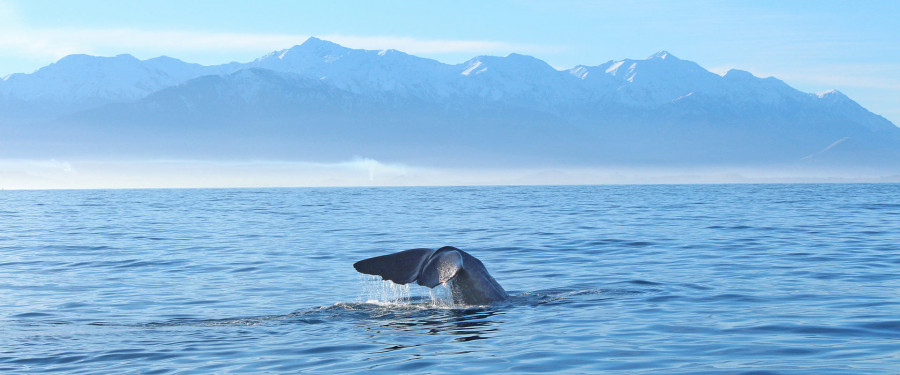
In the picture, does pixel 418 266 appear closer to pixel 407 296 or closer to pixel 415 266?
pixel 415 266

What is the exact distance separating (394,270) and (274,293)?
189 inches

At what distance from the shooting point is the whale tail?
35.3ft

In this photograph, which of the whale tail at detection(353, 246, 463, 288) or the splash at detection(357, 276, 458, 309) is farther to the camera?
the splash at detection(357, 276, 458, 309)

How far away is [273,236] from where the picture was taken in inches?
1151

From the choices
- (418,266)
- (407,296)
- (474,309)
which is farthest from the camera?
(407,296)

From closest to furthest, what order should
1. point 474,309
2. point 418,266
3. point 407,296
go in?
point 418,266 < point 474,309 < point 407,296

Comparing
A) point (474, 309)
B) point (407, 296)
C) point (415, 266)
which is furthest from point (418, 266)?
point (407, 296)

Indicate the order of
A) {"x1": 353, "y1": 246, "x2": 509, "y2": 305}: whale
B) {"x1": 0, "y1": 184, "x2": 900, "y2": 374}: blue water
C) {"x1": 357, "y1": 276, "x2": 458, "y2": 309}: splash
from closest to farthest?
1. {"x1": 0, "y1": 184, "x2": 900, "y2": 374}: blue water
2. {"x1": 353, "y1": 246, "x2": 509, "y2": 305}: whale
3. {"x1": 357, "y1": 276, "x2": 458, "y2": 309}: splash

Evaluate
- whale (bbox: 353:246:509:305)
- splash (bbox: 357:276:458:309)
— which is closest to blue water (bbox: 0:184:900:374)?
splash (bbox: 357:276:458:309)

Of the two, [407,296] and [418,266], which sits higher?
[418,266]

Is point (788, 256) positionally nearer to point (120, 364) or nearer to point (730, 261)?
point (730, 261)

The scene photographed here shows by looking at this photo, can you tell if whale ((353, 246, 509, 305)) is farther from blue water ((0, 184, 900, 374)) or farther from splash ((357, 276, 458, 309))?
splash ((357, 276, 458, 309))

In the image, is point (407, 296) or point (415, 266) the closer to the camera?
point (415, 266)

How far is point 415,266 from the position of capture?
10953 millimetres
